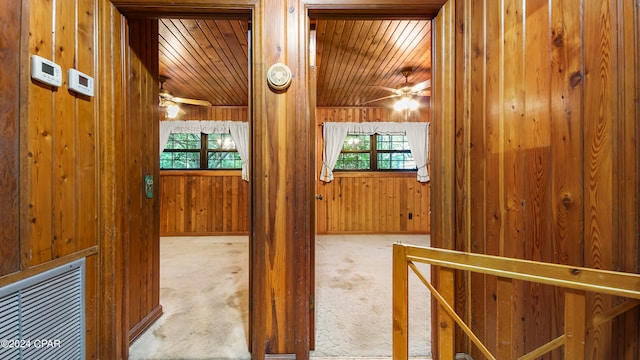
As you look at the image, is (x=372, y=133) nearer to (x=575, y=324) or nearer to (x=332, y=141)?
(x=332, y=141)

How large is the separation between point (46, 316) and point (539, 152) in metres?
2.30

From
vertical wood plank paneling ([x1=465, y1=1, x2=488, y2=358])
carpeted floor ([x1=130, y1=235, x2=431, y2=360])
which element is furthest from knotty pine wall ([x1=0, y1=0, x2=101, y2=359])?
vertical wood plank paneling ([x1=465, y1=1, x2=488, y2=358])

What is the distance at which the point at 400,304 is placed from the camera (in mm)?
976

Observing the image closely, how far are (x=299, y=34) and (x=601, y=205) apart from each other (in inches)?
61.5

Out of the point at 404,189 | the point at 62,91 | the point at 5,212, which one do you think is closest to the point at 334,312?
the point at 5,212

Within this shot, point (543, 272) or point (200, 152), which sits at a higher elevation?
point (200, 152)

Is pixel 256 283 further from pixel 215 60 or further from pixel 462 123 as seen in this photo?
pixel 215 60

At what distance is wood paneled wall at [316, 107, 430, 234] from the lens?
480cm

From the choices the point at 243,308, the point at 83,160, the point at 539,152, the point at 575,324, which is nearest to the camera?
the point at 575,324

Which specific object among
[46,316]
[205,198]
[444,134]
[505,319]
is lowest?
[46,316]

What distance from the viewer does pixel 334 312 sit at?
6.41 ft

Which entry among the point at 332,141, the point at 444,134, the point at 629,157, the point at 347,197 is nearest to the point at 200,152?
the point at 332,141

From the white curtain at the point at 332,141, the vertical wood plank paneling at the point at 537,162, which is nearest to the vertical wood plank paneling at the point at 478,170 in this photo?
the vertical wood plank paneling at the point at 537,162

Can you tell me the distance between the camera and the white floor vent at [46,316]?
92 cm
